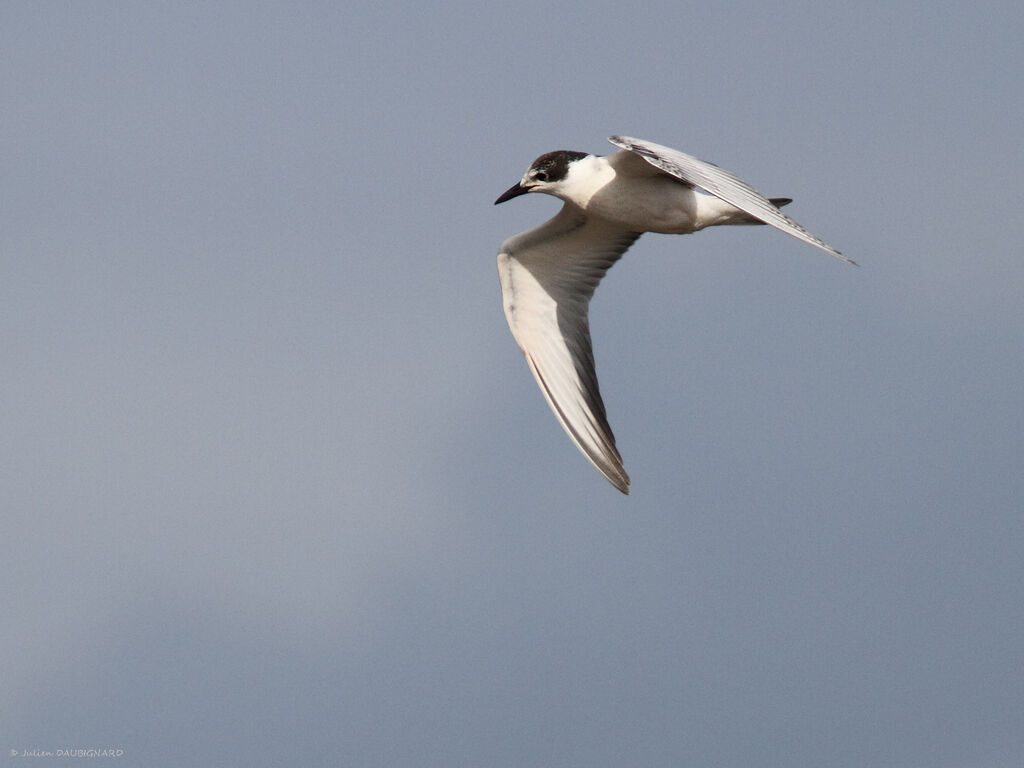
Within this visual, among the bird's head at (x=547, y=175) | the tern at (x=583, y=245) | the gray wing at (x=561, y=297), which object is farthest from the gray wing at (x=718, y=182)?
the gray wing at (x=561, y=297)

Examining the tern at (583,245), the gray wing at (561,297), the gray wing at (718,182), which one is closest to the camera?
the gray wing at (718,182)

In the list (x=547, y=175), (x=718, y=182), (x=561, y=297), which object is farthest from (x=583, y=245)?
(x=718, y=182)

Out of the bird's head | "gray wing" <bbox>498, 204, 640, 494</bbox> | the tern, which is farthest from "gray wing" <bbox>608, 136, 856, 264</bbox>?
"gray wing" <bbox>498, 204, 640, 494</bbox>

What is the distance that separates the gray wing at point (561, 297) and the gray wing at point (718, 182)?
226cm

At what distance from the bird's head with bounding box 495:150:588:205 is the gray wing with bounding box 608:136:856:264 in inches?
47.0

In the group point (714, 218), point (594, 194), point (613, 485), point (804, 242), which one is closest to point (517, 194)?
point (594, 194)

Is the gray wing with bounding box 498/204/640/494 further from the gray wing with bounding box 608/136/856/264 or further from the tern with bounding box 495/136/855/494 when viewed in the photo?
the gray wing with bounding box 608/136/856/264

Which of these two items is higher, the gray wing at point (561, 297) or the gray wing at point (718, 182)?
the gray wing at point (718, 182)

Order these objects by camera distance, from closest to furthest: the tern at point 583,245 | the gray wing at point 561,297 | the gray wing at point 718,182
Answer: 1. the gray wing at point 718,182
2. the tern at point 583,245
3. the gray wing at point 561,297

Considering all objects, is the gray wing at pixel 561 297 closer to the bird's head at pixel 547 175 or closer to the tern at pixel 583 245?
the tern at pixel 583 245

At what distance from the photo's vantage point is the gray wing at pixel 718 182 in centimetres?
1120

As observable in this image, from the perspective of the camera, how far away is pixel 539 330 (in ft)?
50.4

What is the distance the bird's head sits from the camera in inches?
553

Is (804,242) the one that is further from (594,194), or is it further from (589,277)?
(589,277)
